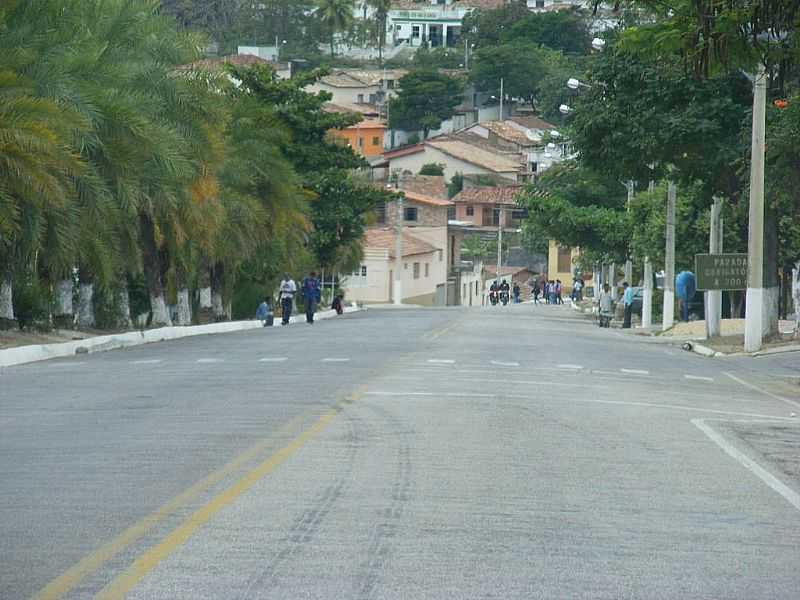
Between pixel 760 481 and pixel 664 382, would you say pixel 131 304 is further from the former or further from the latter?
pixel 760 481

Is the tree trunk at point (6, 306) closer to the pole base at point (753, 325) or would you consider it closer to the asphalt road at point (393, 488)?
the asphalt road at point (393, 488)

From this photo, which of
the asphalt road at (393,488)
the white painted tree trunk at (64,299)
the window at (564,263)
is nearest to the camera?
the asphalt road at (393,488)

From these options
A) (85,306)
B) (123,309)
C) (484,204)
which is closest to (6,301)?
(85,306)

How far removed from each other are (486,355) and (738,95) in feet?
45.9

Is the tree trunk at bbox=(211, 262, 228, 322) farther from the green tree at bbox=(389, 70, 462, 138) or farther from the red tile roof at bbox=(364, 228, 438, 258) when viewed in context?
the green tree at bbox=(389, 70, 462, 138)

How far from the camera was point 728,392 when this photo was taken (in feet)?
76.8

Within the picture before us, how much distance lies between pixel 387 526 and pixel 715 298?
32929mm

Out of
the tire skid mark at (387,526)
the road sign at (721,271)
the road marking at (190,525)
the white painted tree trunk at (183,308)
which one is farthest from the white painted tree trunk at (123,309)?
the tire skid mark at (387,526)

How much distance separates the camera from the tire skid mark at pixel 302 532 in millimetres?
7977

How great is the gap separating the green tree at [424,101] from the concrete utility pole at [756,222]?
391 ft

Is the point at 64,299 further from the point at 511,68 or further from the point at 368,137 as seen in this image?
the point at 511,68

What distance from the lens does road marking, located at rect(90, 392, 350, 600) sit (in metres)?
7.96

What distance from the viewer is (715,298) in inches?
1635

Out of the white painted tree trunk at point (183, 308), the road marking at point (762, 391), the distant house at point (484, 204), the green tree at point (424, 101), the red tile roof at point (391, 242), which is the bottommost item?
the road marking at point (762, 391)
